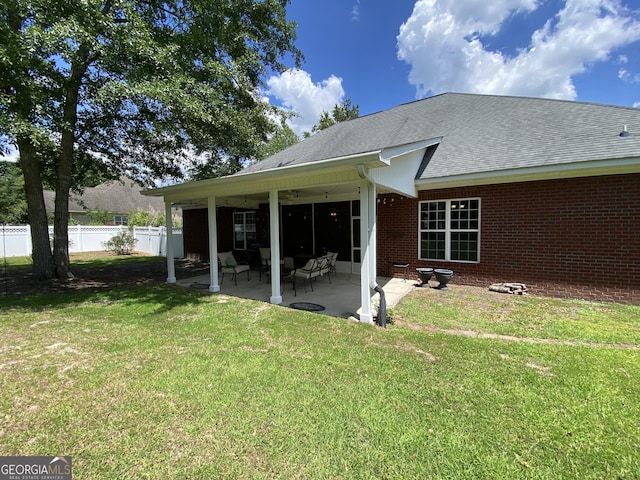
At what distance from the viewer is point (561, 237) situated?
22.2ft

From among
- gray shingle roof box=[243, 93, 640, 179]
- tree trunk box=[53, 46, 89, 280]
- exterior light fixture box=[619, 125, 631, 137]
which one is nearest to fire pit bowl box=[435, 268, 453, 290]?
gray shingle roof box=[243, 93, 640, 179]

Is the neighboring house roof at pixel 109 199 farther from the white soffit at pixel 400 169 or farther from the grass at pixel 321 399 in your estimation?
the grass at pixel 321 399

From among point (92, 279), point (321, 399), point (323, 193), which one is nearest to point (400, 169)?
point (323, 193)

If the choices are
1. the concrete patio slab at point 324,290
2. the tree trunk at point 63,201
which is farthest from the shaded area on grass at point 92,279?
the concrete patio slab at point 324,290

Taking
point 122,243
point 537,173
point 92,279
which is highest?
point 537,173

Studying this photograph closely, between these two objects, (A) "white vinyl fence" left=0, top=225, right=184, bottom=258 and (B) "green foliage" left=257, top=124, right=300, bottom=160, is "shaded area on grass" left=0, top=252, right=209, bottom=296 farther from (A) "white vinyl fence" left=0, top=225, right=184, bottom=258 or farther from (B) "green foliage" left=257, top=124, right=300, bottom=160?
(B) "green foliage" left=257, top=124, right=300, bottom=160

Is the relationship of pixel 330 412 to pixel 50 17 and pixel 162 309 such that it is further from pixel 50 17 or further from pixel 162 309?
pixel 50 17

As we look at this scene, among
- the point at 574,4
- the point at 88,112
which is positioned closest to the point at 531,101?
the point at 574,4

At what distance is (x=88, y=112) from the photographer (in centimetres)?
973

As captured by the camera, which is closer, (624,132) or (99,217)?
(624,132)

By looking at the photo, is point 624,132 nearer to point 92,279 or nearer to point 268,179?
point 268,179

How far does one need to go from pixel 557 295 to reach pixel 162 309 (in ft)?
30.8

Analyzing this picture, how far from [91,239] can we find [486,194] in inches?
917

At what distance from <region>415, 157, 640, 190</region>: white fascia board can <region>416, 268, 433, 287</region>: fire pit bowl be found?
2396 mm
